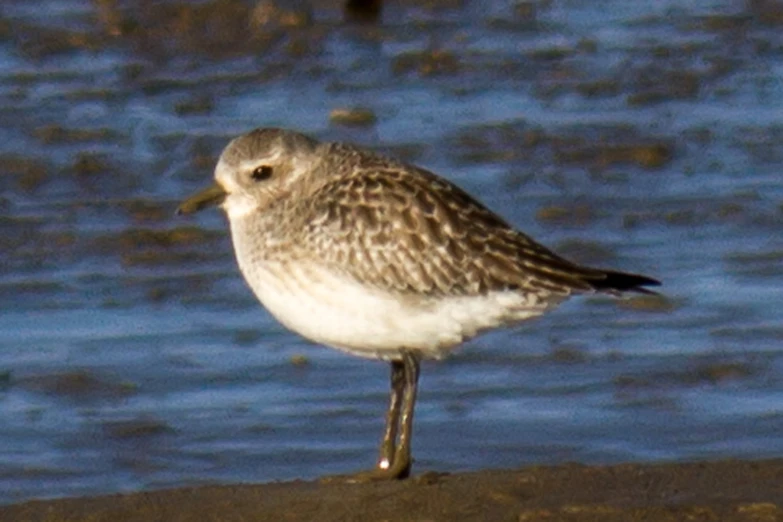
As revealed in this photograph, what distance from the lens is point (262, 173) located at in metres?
8.91

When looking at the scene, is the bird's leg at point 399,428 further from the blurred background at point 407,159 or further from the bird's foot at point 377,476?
the blurred background at point 407,159

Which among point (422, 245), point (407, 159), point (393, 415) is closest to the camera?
point (422, 245)

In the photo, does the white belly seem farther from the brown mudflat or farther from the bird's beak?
the bird's beak

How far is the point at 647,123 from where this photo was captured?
14039mm

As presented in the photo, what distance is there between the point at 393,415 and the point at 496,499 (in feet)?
3.49

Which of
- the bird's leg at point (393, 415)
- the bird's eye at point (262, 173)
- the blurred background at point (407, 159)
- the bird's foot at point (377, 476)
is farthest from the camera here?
the blurred background at point (407, 159)

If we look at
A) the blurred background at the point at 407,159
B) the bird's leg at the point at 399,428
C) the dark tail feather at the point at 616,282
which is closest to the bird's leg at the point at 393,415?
the bird's leg at the point at 399,428

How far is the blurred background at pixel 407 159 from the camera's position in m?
10.1

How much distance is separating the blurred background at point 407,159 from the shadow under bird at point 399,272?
53.4 inches

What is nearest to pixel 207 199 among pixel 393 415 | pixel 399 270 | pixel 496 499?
pixel 399 270

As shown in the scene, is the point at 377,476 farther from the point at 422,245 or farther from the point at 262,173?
the point at 262,173

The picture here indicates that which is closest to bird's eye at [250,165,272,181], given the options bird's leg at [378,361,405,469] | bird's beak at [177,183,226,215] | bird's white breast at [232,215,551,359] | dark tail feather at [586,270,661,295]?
bird's beak at [177,183,226,215]

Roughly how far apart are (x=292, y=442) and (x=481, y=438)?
783mm

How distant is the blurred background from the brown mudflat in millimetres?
1419
